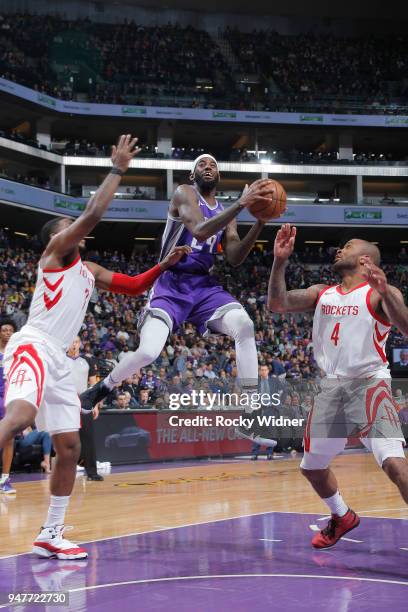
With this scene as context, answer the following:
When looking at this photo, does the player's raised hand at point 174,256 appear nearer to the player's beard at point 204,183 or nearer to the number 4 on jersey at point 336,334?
the player's beard at point 204,183

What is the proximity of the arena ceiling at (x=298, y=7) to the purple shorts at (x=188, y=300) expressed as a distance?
39.5 metres

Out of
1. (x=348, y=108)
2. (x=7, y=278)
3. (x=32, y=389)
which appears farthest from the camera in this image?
(x=348, y=108)

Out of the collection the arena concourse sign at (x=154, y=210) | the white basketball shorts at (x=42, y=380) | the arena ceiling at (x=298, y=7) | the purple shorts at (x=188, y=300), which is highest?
the arena ceiling at (x=298, y=7)

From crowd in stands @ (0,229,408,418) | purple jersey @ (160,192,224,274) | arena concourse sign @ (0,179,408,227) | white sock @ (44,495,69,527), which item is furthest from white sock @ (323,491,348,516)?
arena concourse sign @ (0,179,408,227)

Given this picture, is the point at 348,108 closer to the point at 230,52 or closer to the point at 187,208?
the point at 230,52

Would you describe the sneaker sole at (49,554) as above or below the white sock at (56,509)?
below

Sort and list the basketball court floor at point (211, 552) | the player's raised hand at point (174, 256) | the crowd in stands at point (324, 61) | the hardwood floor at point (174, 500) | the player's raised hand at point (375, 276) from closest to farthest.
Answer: the basketball court floor at point (211, 552) → the player's raised hand at point (375, 276) → the player's raised hand at point (174, 256) → the hardwood floor at point (174, 500) → the crowd in stands at point (324, 61)

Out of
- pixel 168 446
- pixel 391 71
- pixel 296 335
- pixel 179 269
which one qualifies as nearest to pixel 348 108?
pixel 391 71

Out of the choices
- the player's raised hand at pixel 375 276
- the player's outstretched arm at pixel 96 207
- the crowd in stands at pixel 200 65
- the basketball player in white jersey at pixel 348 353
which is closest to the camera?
the player's raised hand at pixel 375 276

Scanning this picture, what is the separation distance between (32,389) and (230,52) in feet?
132

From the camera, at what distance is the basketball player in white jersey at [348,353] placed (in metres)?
5.52

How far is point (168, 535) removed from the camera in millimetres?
6809

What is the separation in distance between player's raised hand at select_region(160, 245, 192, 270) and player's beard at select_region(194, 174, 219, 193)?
59 cm

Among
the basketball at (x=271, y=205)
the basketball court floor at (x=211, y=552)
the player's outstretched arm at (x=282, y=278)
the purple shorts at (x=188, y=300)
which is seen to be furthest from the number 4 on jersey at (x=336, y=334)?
the basketball court floor at (x=211, y=552)
